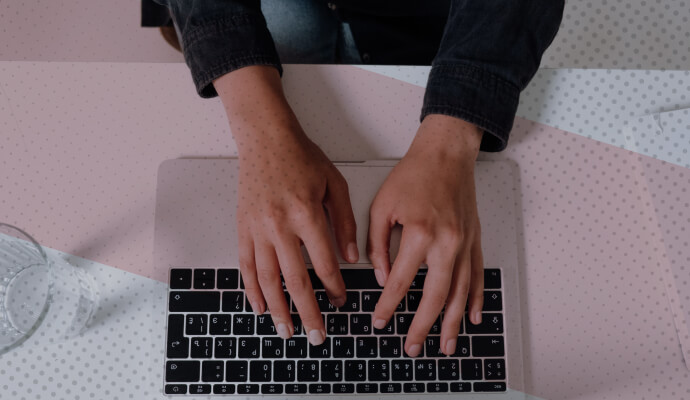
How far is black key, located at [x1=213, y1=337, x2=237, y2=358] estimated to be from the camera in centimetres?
51

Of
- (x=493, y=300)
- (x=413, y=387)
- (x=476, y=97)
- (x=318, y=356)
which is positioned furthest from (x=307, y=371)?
(x=476, y=97)

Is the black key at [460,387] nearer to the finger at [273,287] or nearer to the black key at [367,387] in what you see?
the black key at [367,387]

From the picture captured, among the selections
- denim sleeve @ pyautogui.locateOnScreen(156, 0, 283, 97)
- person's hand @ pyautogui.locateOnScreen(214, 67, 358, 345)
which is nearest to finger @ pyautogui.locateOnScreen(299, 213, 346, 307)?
person's hand @ pyautogui.locateOnScreen(214, 67, 358, 345)

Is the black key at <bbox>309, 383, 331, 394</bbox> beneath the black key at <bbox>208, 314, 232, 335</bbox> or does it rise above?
beneath

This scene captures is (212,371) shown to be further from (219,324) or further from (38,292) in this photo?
(38,292)

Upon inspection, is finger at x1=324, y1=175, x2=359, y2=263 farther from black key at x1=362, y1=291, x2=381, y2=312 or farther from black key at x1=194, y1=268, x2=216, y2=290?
black key at x1=194, y1=268, x2=216, y2=290

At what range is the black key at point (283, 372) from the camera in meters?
0.51

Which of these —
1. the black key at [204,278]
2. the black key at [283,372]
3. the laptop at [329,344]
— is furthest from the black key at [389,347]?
the black key at [204,278]

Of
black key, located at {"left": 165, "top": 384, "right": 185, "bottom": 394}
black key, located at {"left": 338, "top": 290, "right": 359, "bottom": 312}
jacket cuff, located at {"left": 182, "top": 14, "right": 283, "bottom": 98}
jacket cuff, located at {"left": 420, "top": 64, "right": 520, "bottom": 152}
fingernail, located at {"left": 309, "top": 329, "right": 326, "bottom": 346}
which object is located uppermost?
jacket cuff, located at {"left": 182, "top": 14, "right": 283, "bottom": 98}

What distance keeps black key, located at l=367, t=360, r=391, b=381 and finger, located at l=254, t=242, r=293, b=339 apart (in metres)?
0.10

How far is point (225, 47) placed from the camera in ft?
1.84

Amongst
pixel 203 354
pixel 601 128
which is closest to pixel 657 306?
pixel 601 128

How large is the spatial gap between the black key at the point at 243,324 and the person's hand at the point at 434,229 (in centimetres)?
14

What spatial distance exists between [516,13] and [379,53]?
28 cm
